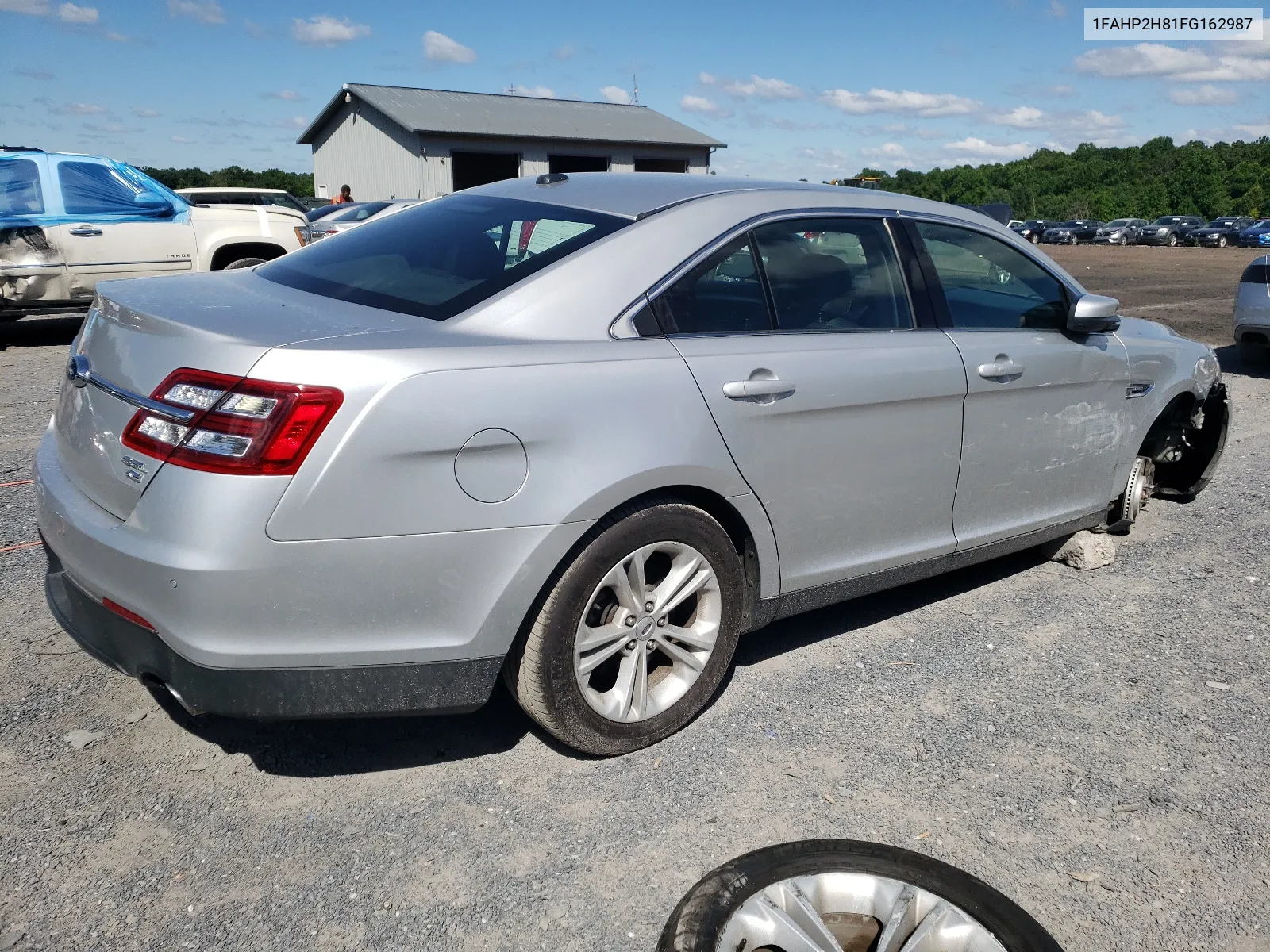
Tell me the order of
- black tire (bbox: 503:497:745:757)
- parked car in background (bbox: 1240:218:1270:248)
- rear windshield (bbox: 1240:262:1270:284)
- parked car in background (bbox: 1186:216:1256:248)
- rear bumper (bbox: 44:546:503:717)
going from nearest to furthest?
rear bumper (bbox: 44:546:503:717)
black tire (bbox: 503:497:745:757)
rear windshield (bbox: 1240:262:1270:284)
parked car in background (bbox: 1240:218:1270:248)
parked car in background (bbox: 1186:216:1256:248)

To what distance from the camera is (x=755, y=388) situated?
10.4ft

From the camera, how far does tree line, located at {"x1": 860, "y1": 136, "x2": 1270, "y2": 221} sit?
250 feet

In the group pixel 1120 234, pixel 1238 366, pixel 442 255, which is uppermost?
pixel 1120 234

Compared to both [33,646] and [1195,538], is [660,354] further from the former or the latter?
[1195,538]

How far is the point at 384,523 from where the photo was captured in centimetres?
255

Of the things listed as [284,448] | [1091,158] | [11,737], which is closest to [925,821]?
[284,448]

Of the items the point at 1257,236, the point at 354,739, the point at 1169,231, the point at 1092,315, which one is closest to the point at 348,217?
the point at 1092,315

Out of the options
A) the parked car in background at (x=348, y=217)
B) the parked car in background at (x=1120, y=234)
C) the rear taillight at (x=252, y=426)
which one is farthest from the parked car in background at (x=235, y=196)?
the parked car in background at (x=1120, y=234)

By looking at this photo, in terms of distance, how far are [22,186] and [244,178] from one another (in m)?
67.1

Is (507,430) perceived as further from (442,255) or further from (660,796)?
(660,796)

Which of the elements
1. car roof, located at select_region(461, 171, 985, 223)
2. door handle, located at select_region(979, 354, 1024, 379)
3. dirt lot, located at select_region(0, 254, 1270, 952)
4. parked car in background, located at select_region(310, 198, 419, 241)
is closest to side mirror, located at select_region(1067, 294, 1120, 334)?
door handle, located at select_region(979, 354, 1024, 379)

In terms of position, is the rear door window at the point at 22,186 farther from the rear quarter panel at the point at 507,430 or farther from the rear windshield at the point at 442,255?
the rear quarter panel at the point at 507,430

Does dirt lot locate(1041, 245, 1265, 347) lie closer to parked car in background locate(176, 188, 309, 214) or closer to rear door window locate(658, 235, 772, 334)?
rear door window locate(658, 235, 772, 334)

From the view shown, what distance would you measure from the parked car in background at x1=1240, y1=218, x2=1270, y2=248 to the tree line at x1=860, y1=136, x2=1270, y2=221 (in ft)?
70.2
